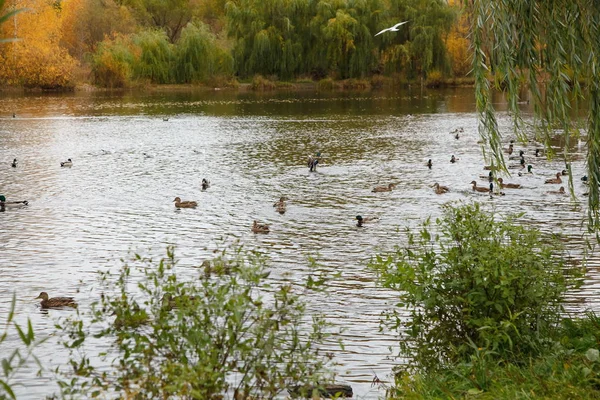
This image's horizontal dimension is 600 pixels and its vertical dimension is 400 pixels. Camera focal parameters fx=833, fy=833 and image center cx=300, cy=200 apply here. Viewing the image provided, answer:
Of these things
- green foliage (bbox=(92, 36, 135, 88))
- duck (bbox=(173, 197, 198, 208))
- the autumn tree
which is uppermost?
the autumn tree

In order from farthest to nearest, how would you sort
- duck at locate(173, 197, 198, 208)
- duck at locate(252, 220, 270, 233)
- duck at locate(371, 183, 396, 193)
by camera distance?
duck at locate(371, 183, 396, 193) < duck at locate(173, 197, 198, 208) < duck at locate(252, 220, 270, 233)

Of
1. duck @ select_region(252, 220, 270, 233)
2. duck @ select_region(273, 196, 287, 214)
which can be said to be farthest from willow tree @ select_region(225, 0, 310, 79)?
duck @ select_region(252, 220, 270, 233)

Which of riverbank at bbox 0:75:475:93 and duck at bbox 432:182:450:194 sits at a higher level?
riverbank at bbox 0:75:475:93

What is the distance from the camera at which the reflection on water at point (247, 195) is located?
39.7 ft

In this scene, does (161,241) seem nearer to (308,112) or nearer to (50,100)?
(308,112)

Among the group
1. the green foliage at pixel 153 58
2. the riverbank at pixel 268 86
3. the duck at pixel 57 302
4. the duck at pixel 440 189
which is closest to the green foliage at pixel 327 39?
the riverbank at pixel 268 86

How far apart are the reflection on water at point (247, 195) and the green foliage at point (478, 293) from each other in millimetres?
1039

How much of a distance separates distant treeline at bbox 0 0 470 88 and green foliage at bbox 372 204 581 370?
5102 cm

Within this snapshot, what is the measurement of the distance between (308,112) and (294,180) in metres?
21.3

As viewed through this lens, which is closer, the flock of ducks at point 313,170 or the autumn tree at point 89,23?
the flock of ducks at point 313,170

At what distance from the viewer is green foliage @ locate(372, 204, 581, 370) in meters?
7.29

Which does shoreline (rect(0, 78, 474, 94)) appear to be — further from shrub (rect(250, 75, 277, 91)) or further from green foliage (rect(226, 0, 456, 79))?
green foliage (rect(226, 0, 456, 79))

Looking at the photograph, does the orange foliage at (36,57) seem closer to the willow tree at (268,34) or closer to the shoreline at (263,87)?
the shoreline at (263,87)

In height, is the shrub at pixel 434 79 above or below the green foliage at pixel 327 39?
below
